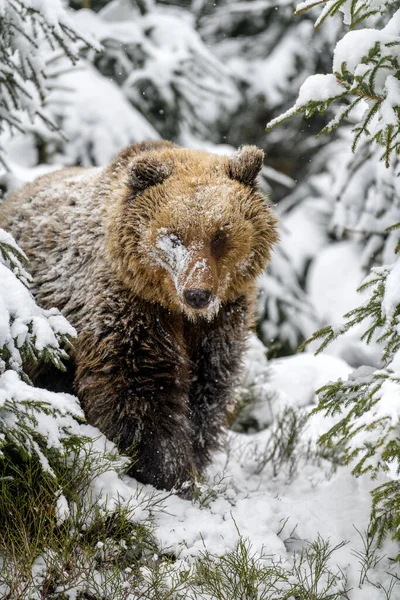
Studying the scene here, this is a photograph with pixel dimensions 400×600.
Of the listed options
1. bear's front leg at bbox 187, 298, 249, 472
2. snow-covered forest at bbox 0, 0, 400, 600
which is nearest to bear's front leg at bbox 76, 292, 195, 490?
snow-covered forest at bbox 0, 0, 400, 600

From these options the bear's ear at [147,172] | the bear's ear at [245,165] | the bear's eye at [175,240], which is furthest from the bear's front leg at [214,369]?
the bear's ear at [147,172]

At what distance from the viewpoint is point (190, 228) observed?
382 cm

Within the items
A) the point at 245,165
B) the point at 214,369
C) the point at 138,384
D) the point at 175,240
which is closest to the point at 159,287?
the point at 175,240

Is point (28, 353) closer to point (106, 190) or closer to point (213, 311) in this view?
point (213, 311)

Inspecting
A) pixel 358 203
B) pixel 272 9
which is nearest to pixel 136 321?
pixel 358 203

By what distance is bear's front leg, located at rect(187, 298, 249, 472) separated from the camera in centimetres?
430

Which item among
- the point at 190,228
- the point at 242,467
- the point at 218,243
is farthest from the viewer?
the point at 242,467

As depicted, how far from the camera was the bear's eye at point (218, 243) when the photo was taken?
12.8ft

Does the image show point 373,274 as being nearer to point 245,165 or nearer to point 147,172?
point 245,165

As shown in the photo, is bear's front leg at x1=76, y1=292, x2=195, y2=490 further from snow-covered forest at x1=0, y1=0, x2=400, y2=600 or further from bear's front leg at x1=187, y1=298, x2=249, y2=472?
bear's front leg at x1=187, y1=298, x2=249, y2=472

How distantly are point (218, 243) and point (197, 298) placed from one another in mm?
464

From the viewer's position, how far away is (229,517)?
12.2 ft

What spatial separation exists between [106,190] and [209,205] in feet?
2.72

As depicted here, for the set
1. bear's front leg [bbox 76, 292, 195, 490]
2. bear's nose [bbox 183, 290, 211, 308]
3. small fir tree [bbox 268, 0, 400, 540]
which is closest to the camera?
small fir tree [bbox 268, 0, 400, 540]
